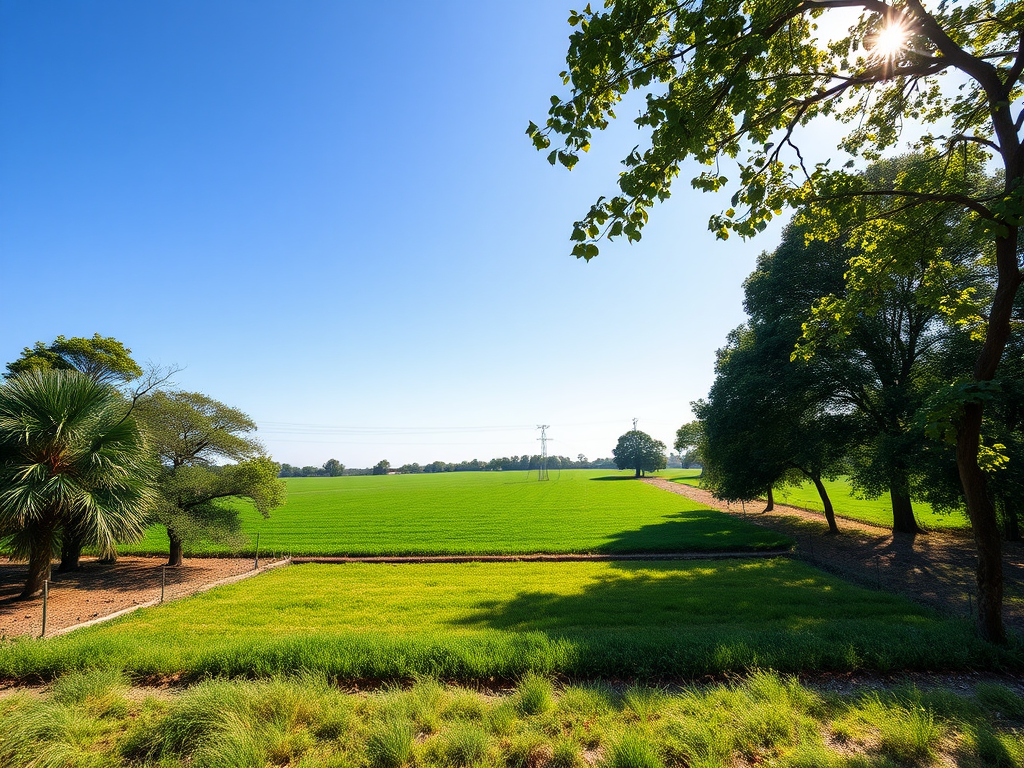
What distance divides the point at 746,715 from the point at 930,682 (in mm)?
3880

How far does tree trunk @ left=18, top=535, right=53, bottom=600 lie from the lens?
36.5 feet

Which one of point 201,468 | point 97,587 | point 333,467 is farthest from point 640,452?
point 333,467

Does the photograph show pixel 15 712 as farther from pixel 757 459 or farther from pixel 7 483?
pixel 757 459

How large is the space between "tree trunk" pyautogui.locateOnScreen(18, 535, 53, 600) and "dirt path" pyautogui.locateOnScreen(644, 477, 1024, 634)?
22.4 m

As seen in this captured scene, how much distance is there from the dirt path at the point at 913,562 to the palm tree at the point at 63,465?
805 inches

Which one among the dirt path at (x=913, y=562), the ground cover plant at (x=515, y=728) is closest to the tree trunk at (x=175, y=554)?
the ground cover plant at (x=515, y=728)

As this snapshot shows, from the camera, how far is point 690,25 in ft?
12.5

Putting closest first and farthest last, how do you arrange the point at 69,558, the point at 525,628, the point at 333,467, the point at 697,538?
the point at 525,628
the point at 69,558
the point at 697,538
the point at 333,467

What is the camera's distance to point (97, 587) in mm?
13789

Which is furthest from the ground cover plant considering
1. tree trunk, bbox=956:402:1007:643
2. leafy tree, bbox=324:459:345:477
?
leafy tree, bbox=324:459:345:477

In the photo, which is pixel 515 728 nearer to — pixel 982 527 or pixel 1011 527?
pixel 982 527

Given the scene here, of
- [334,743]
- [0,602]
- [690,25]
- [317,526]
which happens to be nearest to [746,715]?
→ [334,743]

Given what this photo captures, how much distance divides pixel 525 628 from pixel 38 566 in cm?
1431

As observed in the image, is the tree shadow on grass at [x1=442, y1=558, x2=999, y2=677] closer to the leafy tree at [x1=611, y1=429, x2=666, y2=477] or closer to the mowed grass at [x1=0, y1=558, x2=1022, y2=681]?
the mowed grass at [x1=0, y1=558, x2=1022, y2=681]
